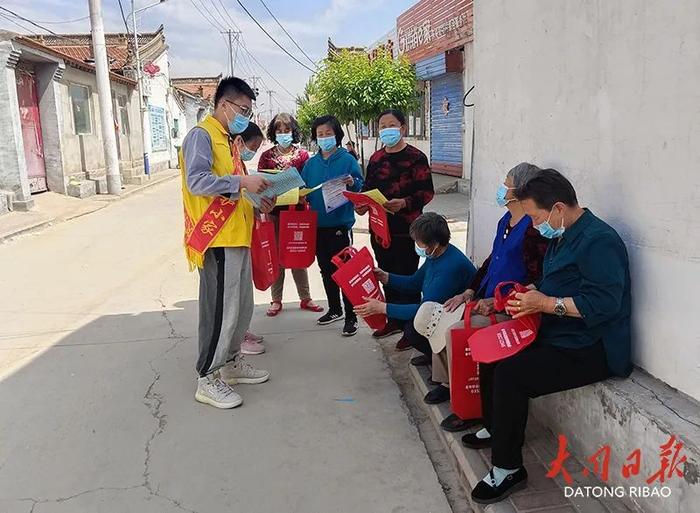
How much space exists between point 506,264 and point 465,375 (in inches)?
22.4

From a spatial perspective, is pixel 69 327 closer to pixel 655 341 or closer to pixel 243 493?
pixel 243 493

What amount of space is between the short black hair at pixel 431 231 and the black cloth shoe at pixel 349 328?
58.6 inches

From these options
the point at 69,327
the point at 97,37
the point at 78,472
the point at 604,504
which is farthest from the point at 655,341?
the point at 97,37

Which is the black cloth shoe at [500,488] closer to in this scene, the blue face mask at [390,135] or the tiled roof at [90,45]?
the blue face mask at [390,135]

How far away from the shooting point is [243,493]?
8.48 feet

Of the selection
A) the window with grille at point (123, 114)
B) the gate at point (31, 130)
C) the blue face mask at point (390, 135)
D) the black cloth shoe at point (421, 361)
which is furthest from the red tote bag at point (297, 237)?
the window with grille at point (123, 114)

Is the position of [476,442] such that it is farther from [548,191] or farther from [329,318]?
[329,318]

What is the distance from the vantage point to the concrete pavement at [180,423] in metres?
2.59

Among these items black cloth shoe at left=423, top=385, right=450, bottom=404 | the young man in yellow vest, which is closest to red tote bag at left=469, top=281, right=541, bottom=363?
black cloth shoe at left=423, top=385, right=450, bottom=404

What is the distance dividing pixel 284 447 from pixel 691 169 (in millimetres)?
2192

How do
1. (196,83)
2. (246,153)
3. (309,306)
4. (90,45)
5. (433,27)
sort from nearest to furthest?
1. (246,153)
2. (309,306)
3. (433,27)
4. (90,45)
5. (196,83)

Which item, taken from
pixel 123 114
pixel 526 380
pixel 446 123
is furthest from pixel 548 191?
pixel 123 114

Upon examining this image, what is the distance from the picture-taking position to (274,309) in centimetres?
514

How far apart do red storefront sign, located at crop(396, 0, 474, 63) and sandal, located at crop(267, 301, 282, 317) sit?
31.5 ft
